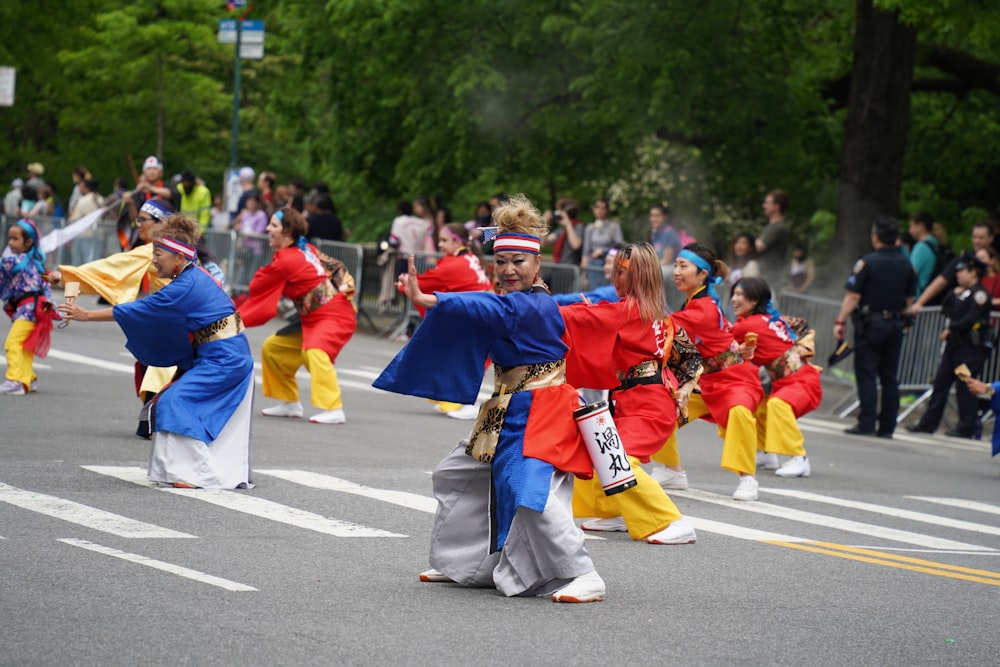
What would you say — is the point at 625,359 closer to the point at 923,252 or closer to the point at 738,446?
the point at 738,446

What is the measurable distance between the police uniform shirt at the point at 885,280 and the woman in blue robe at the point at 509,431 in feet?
32.0

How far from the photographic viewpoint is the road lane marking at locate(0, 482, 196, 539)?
8133mm

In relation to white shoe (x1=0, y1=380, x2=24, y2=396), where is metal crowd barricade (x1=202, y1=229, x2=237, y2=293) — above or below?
above

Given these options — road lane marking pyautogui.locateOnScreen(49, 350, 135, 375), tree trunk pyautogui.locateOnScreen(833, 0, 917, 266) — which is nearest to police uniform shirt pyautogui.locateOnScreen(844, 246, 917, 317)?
tree trunk pyautogui.locateOnScreen(833, 0, 917, 266)

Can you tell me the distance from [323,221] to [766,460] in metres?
11.0

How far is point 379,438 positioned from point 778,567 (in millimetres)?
5318

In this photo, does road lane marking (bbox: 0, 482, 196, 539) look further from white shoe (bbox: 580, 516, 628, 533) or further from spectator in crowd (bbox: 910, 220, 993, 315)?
spectator in crowd (bbox: 910, 220, 993, 315)

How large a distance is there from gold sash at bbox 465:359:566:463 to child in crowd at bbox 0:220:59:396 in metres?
7.40

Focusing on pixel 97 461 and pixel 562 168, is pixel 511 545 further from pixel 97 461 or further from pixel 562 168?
pixel 562 168

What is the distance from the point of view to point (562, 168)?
80.7ft

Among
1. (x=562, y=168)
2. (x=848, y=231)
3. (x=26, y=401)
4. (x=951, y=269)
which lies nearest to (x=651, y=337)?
(x=26, y=401)

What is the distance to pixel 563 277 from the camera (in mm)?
20906

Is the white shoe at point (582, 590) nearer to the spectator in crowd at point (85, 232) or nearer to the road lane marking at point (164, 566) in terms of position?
the road lane marking at point (164, 566)

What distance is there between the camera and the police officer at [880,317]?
16.3 m
